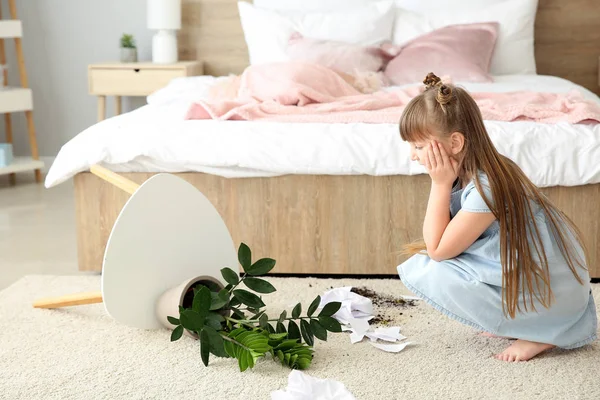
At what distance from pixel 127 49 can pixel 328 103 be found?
1.86m

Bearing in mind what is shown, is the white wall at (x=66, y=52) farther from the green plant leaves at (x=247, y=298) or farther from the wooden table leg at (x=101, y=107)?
the green plant leaves at (x=247, y=298)

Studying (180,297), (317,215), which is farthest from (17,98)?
(180,297)

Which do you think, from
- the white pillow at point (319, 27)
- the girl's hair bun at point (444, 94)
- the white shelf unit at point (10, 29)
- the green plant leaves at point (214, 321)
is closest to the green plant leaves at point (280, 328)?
the green plant leaves at point (214, 321)

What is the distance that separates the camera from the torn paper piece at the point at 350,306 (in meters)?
2.12

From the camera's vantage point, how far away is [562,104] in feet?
8.56

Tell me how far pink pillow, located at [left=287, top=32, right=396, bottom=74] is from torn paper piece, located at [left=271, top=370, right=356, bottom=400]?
2.04 meters

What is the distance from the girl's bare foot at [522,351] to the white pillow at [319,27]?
2184mm

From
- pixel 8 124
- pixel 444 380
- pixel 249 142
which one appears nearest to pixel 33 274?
pixel 249 142

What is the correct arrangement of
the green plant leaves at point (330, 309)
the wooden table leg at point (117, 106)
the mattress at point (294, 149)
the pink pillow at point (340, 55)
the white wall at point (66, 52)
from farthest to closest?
1. the white wall at point (66, 52)
2. the wooden table leg at point (117, 106)
3. the pink pillow at point (340, 55)
4. the mattress at point (294, 149)
5. the green plant leaves at point (330, 309)

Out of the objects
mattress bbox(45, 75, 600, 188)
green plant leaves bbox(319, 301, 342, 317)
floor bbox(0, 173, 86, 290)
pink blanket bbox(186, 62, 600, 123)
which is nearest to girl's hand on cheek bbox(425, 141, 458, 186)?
green plant leaves bbox(319, 301, 342, 317)

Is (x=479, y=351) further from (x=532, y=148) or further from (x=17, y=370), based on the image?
(x=17, y=370)

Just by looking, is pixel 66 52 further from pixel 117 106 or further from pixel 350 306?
pixel 350 306

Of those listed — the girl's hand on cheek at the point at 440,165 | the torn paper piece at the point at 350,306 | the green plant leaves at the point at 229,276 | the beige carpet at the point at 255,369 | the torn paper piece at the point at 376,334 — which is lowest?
the beige carpet at the point at 255,369

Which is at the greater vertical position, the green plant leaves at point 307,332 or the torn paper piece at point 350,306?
the green plant leaves at point 307,332
